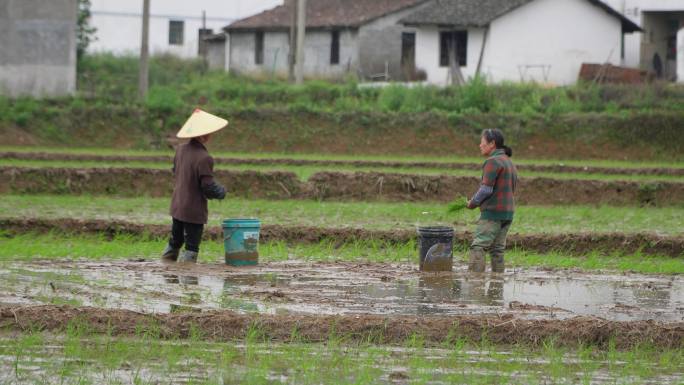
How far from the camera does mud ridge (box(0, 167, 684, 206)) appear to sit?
22906mm

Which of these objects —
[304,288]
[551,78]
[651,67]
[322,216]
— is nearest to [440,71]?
[551,78]

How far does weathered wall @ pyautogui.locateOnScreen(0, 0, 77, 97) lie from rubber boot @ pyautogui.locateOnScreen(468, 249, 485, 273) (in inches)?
1039

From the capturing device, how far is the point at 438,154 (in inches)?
1309

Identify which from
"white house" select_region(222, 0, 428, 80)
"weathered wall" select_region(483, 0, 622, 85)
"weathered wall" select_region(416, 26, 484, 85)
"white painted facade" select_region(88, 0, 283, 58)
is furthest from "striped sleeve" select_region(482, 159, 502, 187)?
"white painted facade" select_region(88, 0, 283, 58)

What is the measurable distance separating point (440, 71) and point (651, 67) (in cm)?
992

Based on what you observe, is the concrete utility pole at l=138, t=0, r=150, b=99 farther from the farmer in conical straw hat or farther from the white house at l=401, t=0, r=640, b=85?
the farmer in conical straw hat

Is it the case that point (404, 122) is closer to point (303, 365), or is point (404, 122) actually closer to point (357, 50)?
point (357, 50)

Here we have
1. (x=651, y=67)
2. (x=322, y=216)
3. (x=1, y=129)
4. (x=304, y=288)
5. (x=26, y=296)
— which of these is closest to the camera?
(x=26, y=296)

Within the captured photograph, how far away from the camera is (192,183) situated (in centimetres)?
1288

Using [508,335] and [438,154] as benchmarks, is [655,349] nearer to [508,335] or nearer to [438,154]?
[508,335]

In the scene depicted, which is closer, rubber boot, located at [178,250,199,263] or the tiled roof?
rubber boot, located at [178,250,199,263]

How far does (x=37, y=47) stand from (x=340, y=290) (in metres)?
28.9

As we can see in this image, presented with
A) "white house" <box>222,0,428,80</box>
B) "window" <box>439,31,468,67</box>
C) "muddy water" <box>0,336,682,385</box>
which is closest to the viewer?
"muddy water" <box>0,336,682,385</box>

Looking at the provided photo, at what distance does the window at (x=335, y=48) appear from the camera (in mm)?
49906
